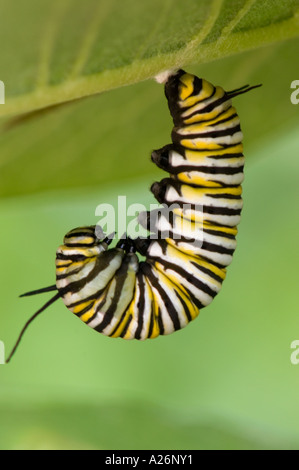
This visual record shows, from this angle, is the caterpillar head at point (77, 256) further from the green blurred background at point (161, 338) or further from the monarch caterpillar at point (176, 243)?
the green blurred background at point (161, 338)

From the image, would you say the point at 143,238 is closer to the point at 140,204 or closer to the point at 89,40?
the point at 89,40

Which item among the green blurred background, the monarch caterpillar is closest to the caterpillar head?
the monarch caterpillar

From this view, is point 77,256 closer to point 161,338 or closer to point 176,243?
point 176,243

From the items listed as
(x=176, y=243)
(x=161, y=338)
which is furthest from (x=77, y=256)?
(x=161, y=338)

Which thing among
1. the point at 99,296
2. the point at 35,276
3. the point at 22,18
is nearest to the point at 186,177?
the point at 99,296

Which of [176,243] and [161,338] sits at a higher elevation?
[161,338]
